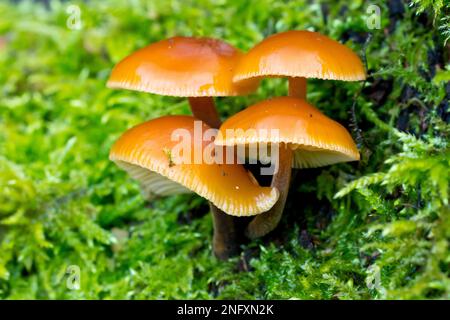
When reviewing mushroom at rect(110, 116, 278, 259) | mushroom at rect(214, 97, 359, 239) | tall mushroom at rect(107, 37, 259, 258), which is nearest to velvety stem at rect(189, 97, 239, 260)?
→ tall mushroom at rect(107, 37, 259, 258)

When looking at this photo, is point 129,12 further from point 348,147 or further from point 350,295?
point 350,295

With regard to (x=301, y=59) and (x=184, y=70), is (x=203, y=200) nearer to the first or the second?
(x=184, y=70)

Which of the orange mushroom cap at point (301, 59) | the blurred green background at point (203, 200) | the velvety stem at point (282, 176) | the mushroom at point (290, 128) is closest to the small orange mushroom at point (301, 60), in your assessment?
the orange mushroom cap at point (301, 59)

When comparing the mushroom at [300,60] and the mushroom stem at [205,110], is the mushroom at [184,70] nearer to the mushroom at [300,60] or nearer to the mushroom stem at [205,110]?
the mushroom at [300,60]

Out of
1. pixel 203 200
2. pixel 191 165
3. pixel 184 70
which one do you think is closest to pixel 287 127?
pixel 191 165

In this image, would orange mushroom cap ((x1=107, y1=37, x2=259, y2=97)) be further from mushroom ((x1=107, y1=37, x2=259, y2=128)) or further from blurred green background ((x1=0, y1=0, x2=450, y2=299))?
blurred green background ((x1=0, y1=0, x2=450, y2=299))

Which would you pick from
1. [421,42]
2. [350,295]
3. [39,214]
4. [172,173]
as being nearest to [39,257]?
[39,214]
